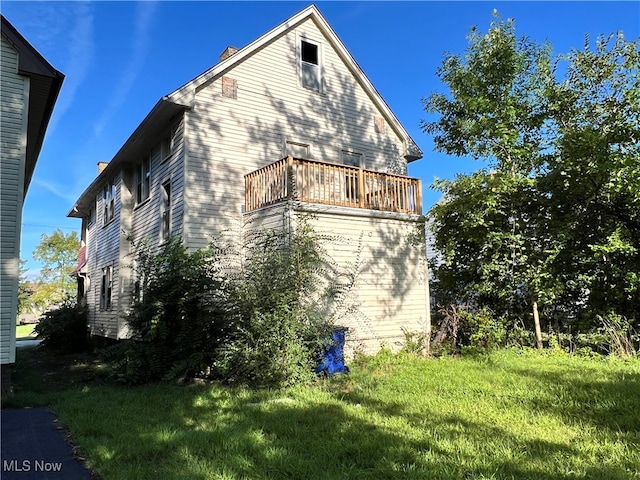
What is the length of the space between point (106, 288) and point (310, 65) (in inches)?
432

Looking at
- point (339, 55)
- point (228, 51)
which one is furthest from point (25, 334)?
point (339, 55)

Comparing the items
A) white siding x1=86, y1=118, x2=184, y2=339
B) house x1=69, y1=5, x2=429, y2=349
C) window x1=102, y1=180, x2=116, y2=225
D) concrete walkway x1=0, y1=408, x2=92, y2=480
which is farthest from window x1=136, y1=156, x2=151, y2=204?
concrete walkway x1=0, y1=408, x2=92, y2=480

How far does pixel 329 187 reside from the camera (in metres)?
10.4

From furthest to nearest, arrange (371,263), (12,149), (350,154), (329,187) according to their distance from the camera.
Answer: (350,154) → (371,263) → (329,187) → (12,149)

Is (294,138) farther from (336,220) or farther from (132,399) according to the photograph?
(132,399)

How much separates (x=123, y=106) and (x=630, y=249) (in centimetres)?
1826

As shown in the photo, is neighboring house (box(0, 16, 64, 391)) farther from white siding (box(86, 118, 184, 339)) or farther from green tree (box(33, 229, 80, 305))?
green tree (box(33, 229, 80, 305))

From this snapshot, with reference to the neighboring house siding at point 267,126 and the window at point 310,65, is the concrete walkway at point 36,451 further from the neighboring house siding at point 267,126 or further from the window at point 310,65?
the window at point 310,65

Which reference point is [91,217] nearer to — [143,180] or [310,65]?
[143,180]

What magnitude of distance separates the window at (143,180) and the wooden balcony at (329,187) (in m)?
4.27

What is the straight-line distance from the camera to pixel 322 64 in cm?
1368

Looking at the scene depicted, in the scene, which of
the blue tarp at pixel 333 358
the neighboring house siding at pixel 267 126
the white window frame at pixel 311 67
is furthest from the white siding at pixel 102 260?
the blue tarp at pixel 333 358

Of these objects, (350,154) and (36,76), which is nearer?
(36,76)

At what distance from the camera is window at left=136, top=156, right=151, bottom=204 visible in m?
14.0
